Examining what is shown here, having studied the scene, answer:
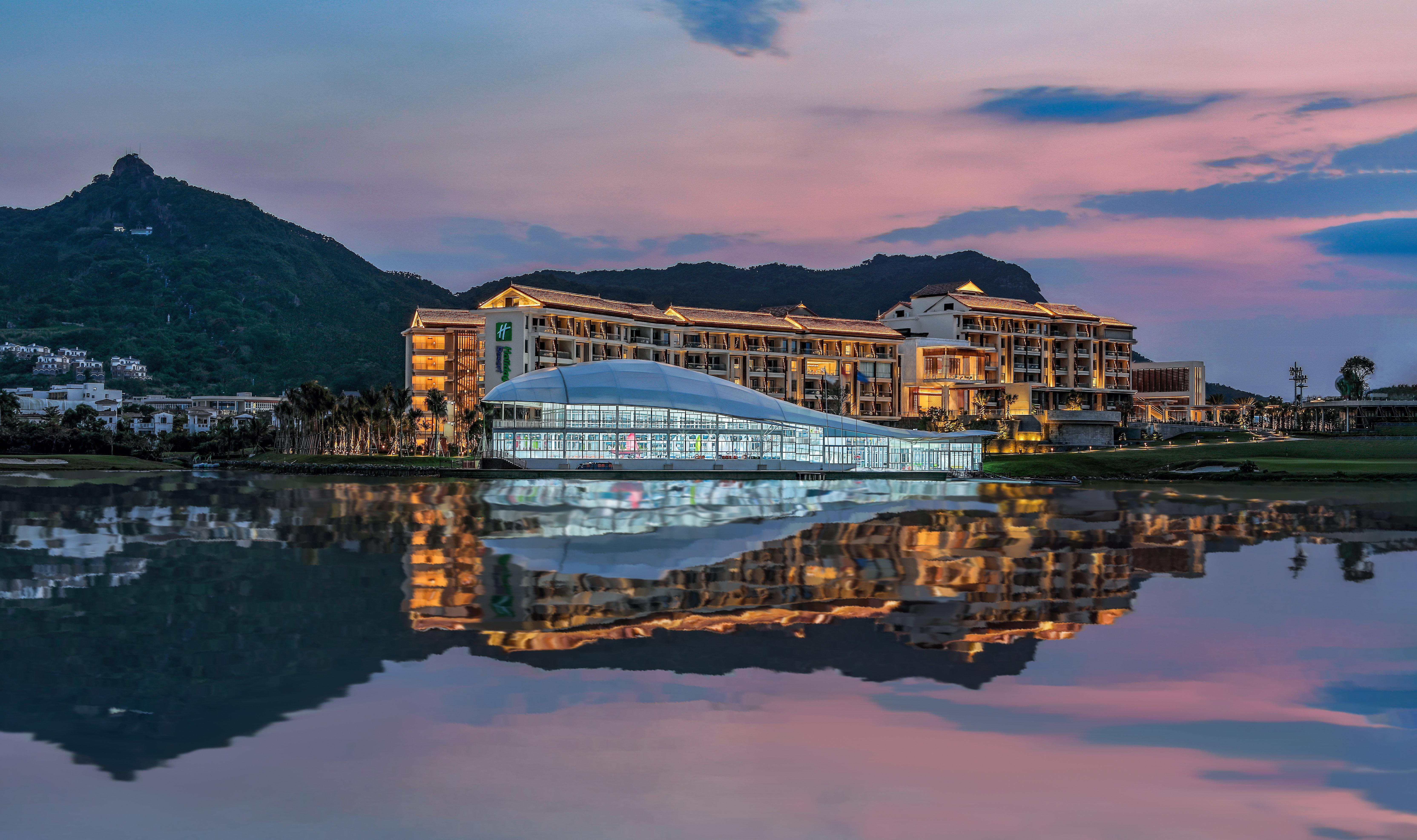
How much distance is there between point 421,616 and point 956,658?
9.14m

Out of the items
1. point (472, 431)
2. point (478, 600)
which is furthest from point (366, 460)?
point (478, 600)

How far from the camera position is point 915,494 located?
55562 mm

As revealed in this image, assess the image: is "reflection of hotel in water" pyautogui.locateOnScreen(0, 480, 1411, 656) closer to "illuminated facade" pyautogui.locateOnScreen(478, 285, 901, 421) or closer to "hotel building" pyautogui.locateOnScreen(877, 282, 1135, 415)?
"illuminated facade" pyautogui.locateOnScreen(478, 285, 901, 421)

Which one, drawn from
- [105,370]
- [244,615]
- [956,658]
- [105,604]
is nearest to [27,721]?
[244,615]

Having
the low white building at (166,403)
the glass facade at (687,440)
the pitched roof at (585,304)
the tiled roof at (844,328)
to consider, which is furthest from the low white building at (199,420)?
the tiled roof at (844,328)

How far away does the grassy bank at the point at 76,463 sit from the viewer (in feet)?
284

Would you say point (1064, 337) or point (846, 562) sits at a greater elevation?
point (1064, 337)

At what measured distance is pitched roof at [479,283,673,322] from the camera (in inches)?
4245

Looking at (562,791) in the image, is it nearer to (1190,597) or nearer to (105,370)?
(1190,597)

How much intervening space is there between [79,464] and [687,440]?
5478 centimetres

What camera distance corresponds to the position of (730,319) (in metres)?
125

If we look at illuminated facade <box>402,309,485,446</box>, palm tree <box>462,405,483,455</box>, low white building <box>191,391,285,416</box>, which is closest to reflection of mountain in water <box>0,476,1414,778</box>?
palm tree <box>462,405,483,455</box>

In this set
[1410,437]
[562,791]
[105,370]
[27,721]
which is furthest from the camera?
[105,370]

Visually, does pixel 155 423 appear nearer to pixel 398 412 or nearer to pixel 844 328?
pixel 398 412
